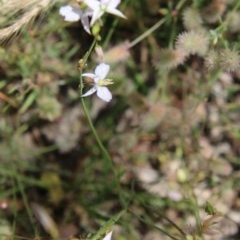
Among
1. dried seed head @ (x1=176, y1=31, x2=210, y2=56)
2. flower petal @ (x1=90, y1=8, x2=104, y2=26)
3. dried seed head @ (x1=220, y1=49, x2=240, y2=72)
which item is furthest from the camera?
dried seed head @ (x1=176, y1=31, x2=210, y2=56)

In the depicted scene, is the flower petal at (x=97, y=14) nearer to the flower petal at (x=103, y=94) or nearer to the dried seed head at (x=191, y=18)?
the flower petal at (x=103, y=94)

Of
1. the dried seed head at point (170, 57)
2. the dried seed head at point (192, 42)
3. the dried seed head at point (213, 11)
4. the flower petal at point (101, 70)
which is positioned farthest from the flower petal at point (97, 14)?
the dried seed head at point (213, 11)

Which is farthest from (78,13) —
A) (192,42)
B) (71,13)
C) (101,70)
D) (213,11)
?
(213,11)

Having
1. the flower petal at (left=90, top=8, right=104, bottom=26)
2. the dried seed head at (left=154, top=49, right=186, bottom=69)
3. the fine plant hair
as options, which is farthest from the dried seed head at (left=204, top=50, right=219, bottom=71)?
the fine plant hair

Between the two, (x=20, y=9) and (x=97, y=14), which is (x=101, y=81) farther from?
(x=20, y=9)

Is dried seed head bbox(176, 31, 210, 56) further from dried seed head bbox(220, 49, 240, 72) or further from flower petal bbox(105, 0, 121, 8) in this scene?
flower petal bbox(105, 0, 121, 8)
